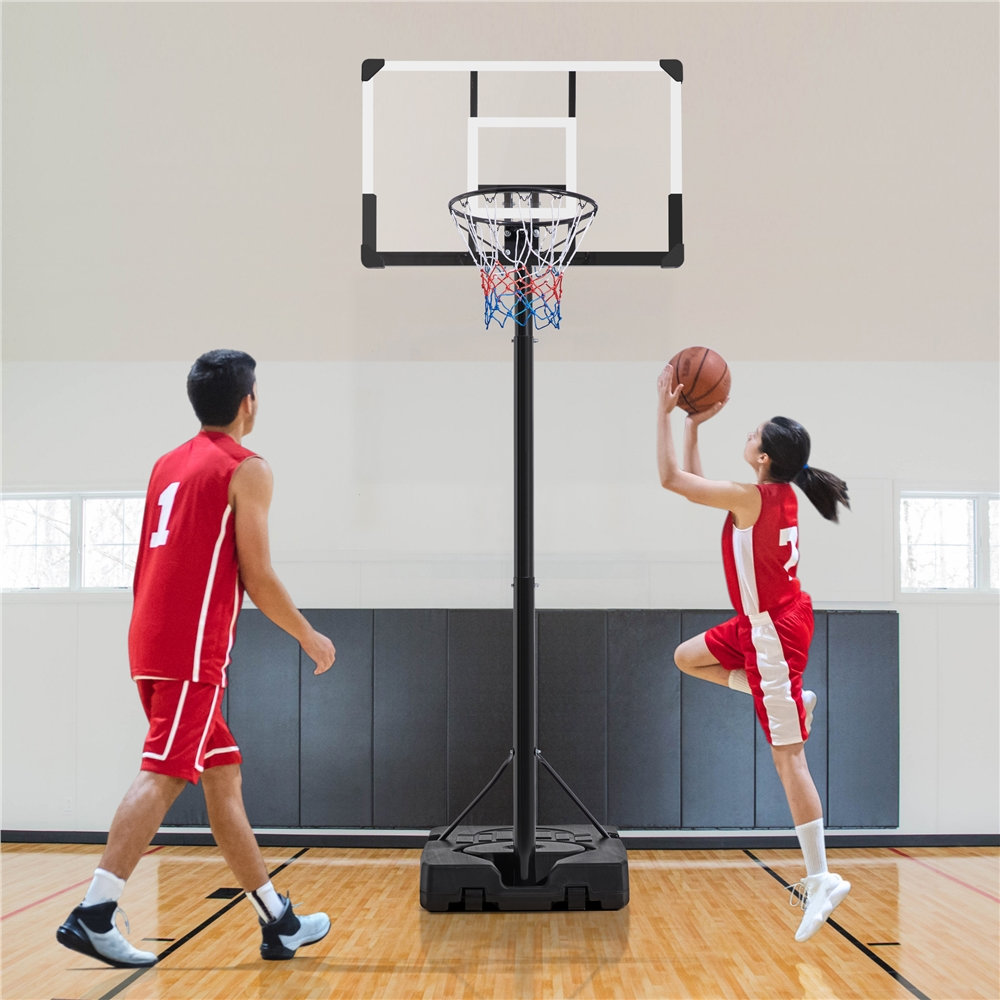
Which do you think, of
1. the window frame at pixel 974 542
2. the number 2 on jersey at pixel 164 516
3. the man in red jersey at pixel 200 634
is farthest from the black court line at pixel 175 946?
the window frame at pixel 974 542

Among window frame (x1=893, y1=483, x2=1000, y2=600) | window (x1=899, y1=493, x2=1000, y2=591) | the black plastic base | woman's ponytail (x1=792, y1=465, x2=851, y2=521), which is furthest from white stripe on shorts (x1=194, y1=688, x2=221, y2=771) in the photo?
window (x1=899, y1=493, x2=1000, y2=591)

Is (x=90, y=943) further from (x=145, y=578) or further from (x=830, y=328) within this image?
(x=830, y=328)

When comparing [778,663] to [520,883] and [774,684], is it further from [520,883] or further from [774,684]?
[520,883]

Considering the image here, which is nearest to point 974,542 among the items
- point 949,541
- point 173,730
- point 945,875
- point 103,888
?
point 949,541

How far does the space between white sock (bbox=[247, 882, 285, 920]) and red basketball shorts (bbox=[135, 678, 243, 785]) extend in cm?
46

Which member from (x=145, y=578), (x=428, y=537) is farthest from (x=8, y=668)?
(x=145, y=578)

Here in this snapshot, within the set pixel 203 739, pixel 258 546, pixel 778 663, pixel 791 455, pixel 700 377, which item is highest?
pixel 700 377

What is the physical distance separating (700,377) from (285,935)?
7.68 feet

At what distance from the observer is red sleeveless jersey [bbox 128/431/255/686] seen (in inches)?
113

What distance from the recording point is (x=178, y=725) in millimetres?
2836

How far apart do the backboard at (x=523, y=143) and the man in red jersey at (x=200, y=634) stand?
1.36 m

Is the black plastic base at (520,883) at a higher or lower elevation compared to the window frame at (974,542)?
lower

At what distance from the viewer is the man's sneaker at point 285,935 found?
3160mm

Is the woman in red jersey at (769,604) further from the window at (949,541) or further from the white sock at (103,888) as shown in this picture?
the window at (949,541)
